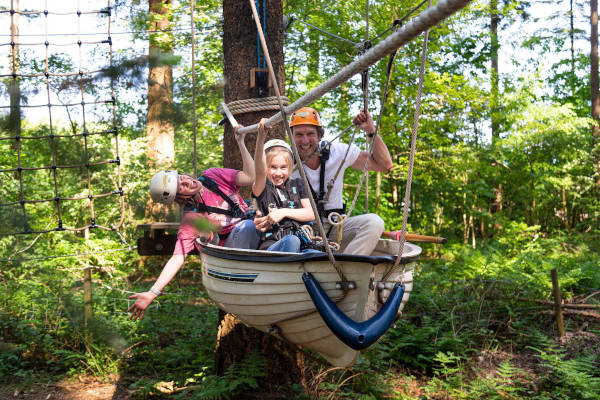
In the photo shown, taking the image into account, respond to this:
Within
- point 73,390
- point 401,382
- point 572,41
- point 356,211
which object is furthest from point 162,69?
point 572,41

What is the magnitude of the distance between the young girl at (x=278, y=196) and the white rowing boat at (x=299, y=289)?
34 cm

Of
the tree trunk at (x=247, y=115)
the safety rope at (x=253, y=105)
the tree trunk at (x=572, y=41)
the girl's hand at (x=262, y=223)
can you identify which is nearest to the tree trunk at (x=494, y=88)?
the tree trunk at (x=572, y=41)

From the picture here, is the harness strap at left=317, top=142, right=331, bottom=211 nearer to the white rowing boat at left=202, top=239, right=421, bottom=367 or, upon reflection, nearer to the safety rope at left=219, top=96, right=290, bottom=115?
the safety rope at left=219, top=96, right=290, bottom=115

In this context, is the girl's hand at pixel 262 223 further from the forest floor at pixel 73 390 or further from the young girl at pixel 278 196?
the forest floor at pixel 73 390

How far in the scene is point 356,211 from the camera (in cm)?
659

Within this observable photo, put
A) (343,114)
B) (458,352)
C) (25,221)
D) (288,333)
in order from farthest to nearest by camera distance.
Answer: (343,114)
(458,352)
(25,221)
(288,333)

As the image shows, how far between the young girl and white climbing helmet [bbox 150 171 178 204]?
37 centimetres

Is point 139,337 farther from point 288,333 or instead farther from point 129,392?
point 288,333

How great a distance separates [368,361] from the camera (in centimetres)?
336

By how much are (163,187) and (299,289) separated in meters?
0.78

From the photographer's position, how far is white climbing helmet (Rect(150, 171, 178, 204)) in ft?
7.34

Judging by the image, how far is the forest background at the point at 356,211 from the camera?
3.17 metres

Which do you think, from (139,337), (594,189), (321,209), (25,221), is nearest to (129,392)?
(139,337)

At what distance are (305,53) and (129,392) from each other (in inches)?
194
